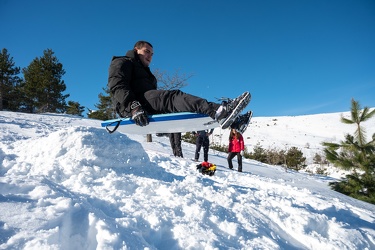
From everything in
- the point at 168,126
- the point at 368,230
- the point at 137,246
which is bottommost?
the point at 368,230

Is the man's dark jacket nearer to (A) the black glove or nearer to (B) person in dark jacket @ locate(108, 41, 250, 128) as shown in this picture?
(B) person in dark jacket @ locate(108, 41, 250, 128)

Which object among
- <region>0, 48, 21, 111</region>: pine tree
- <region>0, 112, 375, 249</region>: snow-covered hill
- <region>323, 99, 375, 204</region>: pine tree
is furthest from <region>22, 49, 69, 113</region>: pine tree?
<region>323, 99, 375, 204</region>: pine tree

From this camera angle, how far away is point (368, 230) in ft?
10.7

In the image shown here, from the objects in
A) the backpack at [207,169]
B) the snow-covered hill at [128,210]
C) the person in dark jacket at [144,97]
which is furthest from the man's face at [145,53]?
the backpack at [207,169]

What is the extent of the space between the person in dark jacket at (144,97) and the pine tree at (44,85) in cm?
2433

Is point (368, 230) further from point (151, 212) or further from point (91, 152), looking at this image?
point (91, 152)

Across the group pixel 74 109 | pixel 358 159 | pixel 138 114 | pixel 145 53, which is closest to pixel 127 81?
pixel 138 114

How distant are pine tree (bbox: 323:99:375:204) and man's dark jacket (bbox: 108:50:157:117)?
227 inches

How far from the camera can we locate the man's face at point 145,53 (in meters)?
4.03

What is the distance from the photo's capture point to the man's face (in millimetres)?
4027

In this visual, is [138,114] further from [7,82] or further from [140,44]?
[7,82]

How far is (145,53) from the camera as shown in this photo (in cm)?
404

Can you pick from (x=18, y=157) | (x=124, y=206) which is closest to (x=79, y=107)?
(x=18, y=157)

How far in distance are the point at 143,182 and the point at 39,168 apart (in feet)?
4.76
